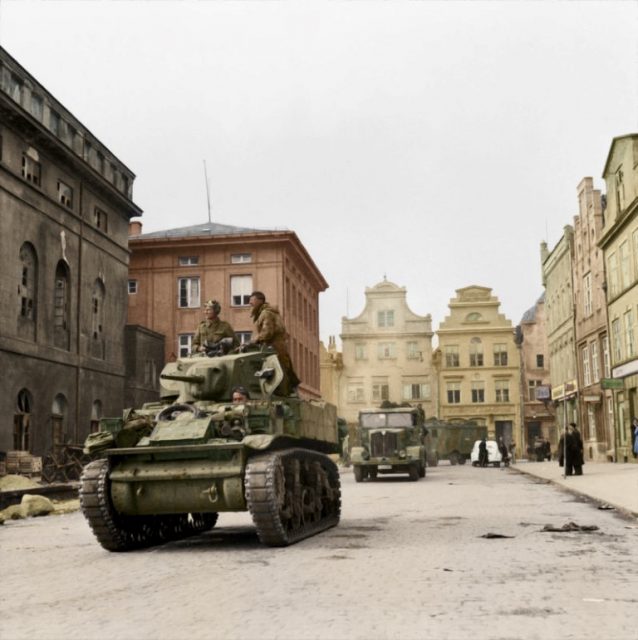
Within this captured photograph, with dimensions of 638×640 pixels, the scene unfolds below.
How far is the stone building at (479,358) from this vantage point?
66562mm

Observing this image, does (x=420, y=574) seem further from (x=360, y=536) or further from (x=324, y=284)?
(x=324, y=284)

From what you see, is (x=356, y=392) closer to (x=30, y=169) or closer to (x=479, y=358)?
(x=479, y=358)

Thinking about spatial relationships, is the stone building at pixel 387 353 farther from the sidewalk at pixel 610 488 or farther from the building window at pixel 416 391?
the sidewalk at pixel 610 488

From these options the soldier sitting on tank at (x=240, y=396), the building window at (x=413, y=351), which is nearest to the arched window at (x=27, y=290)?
the soldier sitting on tank at (x=240, y=396)

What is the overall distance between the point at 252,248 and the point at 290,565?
38.1 metres

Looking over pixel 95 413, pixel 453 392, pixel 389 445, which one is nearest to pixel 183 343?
pixel 95 413

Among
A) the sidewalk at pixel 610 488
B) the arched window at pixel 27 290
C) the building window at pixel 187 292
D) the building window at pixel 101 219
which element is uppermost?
the building window at pixel 101 219

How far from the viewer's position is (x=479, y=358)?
220ft

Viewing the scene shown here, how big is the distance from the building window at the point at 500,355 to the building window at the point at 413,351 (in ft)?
18.6

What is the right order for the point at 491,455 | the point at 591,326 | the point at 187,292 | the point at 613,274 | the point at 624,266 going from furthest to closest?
the point at 187,292 < the point at 491,455 < the point at 591,326 < the point at 613,274 < the point at 624,266

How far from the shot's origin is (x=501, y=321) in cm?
6694

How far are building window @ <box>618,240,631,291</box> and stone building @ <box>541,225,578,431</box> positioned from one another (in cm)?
885

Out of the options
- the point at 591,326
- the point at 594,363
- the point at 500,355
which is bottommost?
the point at 594,363

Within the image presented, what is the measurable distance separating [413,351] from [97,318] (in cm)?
3691
